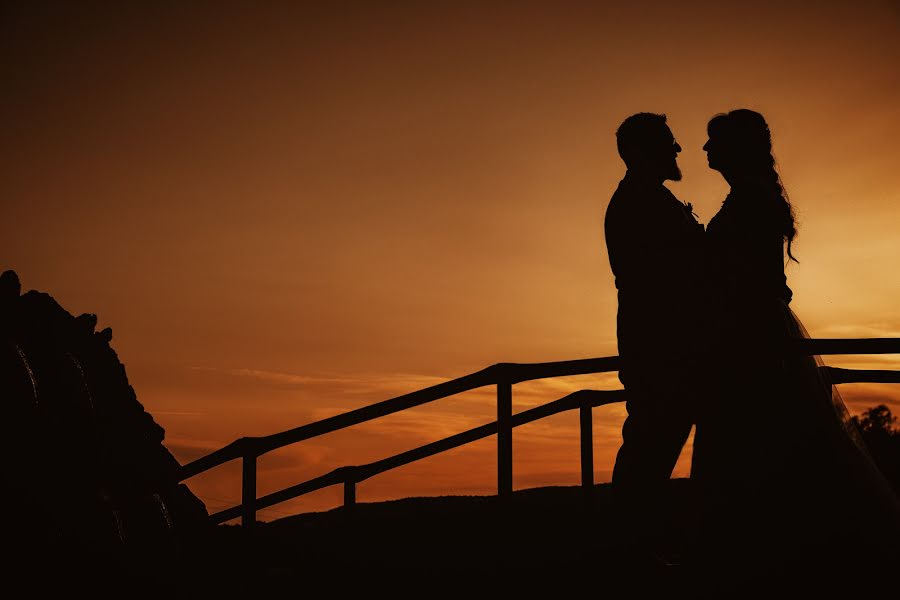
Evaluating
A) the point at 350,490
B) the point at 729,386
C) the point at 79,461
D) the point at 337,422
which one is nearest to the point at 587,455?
the point at 350,490

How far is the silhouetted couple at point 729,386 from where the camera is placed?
5113 mm

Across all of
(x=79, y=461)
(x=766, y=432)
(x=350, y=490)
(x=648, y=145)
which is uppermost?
(x=648, y=145)

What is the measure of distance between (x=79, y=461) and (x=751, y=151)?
4723mm

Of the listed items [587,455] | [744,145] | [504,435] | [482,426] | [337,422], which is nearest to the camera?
[744,145]

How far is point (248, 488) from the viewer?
7.45 m

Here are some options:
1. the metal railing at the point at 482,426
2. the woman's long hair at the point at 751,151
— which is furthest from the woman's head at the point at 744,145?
the metal railing at the point at 482,426

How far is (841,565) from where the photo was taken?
4.83 meters

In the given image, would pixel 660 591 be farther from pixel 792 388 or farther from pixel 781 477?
pixel 792 388

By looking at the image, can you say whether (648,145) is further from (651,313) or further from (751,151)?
(651,313)

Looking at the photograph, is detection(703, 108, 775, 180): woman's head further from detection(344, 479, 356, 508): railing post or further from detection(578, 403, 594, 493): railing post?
detection(344, 479, 356, 508): railing post

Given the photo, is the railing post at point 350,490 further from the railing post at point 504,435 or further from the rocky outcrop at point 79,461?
the railing post at point 504,435

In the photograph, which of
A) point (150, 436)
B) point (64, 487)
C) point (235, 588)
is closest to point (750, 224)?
point (235, 588)

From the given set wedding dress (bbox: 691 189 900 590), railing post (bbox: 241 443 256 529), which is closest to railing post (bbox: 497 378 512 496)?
wedding dress (bbox: 691 189 900 590)

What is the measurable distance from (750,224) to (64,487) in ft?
14.6
